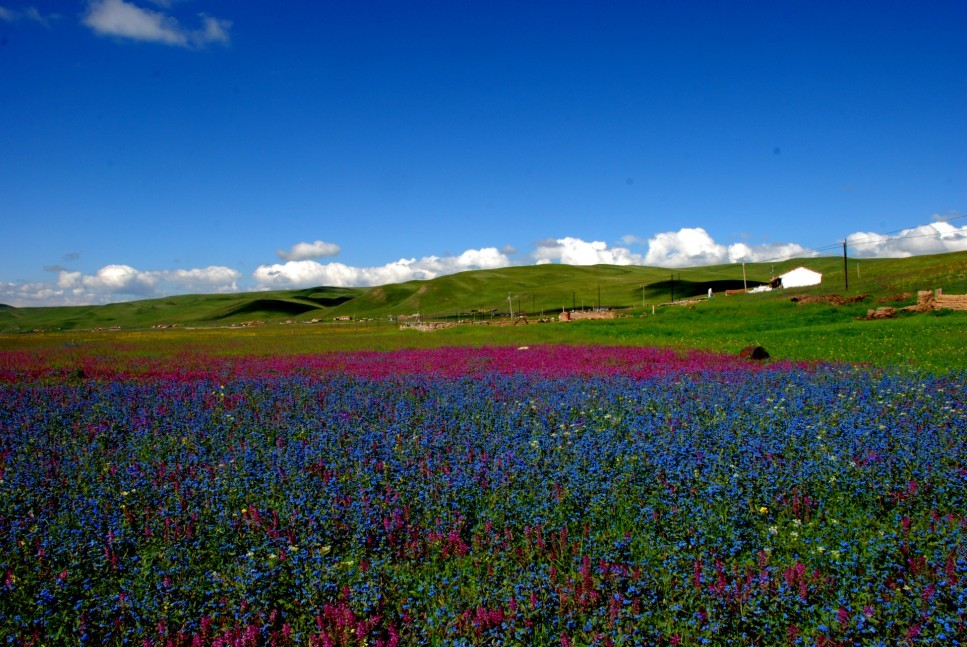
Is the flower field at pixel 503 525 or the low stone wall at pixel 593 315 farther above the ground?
the low stone wall at pixel 593 315

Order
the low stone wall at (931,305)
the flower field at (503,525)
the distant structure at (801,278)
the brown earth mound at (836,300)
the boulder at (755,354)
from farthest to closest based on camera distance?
the distant structure at (801,278), the brown earth mound at (836,300), the low stone wall at (931,305), the boulder at (755,354), the flower field at (503,525)

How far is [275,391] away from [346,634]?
14.0m

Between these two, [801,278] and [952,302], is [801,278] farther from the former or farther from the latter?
[952,302]

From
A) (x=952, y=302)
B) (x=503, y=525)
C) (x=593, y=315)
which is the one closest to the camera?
(x=503, y=525)

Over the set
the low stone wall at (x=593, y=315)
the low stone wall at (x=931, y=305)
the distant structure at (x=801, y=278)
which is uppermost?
the distant structure at (x=801, y=278)

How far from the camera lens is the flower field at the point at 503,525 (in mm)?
4957

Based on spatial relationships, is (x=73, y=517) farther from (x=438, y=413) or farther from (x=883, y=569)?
(x=883, y=569)

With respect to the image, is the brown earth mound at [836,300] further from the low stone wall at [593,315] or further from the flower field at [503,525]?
the flower field at [503,525]

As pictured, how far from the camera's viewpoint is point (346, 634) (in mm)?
4898

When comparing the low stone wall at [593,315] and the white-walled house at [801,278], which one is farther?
the white-walled house at [801,278]

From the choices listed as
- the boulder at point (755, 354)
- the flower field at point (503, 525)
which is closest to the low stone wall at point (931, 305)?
the boulder at point (755, 354)

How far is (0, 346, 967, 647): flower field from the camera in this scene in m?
4.96

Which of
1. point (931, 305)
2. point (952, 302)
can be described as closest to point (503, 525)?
point (931, 305)

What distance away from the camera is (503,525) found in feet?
23.1
